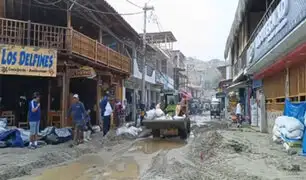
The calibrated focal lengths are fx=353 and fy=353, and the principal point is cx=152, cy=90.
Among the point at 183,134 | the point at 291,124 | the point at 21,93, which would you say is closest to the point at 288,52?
the point at 291,124

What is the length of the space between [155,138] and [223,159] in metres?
7.92

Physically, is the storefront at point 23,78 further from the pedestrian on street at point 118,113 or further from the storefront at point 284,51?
the storefront at point 284,51

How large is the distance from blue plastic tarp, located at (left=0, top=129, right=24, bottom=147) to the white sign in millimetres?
9173

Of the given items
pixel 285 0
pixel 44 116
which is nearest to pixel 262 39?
pixel 285 0

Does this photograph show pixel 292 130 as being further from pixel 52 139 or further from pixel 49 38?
pixel 49 38

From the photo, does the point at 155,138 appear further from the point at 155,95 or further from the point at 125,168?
the point at 155,95

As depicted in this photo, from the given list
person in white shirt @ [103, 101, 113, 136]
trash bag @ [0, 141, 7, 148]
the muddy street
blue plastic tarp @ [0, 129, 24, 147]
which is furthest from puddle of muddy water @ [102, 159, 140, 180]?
person in white shirt @ [103, 101, 113, 136]

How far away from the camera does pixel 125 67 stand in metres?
23.9

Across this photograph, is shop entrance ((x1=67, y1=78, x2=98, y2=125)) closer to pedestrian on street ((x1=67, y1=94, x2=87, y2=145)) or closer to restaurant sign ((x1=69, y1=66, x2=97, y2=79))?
restaurant sign ((x1=69, y1=66, x2=97, y2=79))

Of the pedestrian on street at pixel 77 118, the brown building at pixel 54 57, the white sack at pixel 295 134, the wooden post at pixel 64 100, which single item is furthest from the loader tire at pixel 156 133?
the white sack at pixel 295 134

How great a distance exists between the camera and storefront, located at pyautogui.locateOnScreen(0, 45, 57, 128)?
13.3 metres

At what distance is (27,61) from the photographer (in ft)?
44.8

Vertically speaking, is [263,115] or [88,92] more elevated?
[88,92]

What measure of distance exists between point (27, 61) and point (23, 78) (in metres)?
4.21
